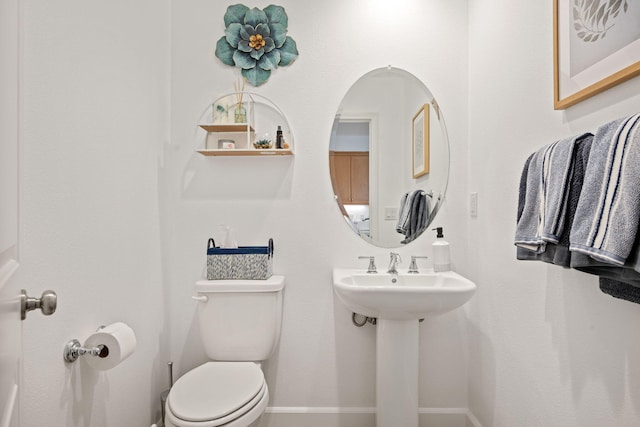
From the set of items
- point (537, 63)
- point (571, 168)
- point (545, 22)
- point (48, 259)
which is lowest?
point (48, 259)

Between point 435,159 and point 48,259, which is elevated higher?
point 435,159

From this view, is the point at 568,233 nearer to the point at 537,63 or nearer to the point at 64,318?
the point at 537,63

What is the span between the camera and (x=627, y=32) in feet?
3.00

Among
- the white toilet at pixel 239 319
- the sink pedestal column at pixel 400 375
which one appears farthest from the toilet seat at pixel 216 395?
the sink pedestal column at pixel 400 375

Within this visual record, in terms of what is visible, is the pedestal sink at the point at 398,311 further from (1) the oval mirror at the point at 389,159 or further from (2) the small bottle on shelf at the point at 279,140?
(2) the small bottle on shelf at the point at 279,140

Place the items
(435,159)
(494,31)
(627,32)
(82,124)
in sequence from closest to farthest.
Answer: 1. (627,32)
2. (82,124)
3. (494,31)
4. (435,159)

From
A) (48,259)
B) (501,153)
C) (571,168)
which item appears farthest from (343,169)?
(48,259)

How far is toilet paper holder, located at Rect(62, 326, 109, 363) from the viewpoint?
1094 millimetres

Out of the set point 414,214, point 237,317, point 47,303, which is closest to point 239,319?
point 237,317

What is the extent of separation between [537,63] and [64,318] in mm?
1710

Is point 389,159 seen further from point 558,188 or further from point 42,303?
point 42,303

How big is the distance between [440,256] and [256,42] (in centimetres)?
140

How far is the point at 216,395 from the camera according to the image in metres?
1.38

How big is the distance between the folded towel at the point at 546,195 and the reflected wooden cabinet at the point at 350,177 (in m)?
0.85
